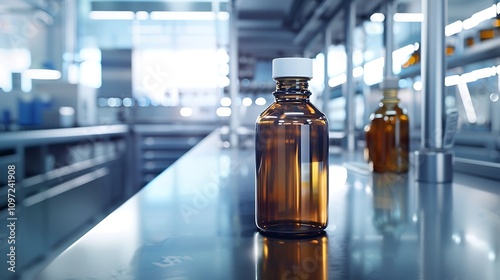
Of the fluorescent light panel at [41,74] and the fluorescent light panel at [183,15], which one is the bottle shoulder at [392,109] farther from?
the fluorescent light panel at [183,15]

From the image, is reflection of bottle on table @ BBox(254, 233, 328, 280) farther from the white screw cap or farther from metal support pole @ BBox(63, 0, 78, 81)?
metal support pole @ BBox(63, 0, 78, 81)

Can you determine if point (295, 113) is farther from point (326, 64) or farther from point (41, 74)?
point (41, 74)

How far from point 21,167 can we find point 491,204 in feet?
6.40

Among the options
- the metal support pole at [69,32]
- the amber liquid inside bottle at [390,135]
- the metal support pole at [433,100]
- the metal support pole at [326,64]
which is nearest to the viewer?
the metal support pole at [433,100]

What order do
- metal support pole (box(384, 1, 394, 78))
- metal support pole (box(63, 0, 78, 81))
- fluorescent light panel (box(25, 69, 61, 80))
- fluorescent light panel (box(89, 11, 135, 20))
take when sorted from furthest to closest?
1. fluorescent light panel (box(89, 11, 135, 20))
2. metal support pole (box(63, 0, 78, 81))
3. fluorescent light panel (box(25, 69, 61, 80))
4. metal support pole (box(384, 1, 394, 78))

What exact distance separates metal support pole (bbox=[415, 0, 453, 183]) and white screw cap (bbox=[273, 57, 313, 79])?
0.49m

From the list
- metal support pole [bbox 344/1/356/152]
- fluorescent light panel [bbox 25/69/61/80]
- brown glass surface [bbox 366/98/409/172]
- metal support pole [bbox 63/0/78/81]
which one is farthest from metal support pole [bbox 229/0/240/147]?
metal support pole [bbox 63/0/78/81]

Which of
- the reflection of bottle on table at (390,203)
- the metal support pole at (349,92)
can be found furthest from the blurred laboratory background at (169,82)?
the reflection of bottle on table at (390,203)

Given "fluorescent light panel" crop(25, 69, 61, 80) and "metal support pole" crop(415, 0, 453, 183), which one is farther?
"fluorescent light panel" crop(25, 69, 61, 80)

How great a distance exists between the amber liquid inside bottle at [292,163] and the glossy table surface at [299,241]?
3 cm

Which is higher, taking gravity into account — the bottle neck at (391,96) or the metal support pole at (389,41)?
the metal support pole at (389,41)

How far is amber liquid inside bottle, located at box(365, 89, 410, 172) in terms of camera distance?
1047 millimetres

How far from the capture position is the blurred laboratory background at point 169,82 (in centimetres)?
190

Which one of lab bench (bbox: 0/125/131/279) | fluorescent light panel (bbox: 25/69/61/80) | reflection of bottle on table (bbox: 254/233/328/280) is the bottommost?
lab bench (bbox: 0/125/131/279)
